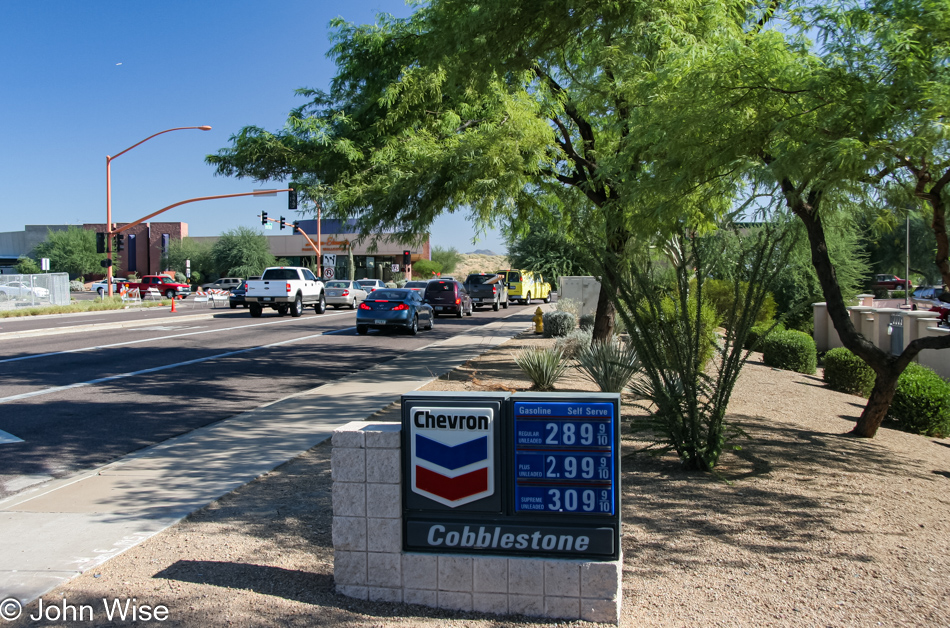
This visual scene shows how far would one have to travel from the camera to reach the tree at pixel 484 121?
9508 mm

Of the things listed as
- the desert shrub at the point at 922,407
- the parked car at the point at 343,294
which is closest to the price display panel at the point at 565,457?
the desert shrub at the point at 922,407

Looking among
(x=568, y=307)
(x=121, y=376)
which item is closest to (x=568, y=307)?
(x=568, y=307)

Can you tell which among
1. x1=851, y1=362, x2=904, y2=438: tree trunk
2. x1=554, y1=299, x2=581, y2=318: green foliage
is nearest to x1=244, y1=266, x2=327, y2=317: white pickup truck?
x1=554, y1=299, x2=581, y2=318: green foliage

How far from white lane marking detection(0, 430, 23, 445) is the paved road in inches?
3.5

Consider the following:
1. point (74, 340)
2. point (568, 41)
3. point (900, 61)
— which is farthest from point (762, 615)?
point (74, 340)

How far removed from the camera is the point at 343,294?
119 feet

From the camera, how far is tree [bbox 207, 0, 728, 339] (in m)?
9.51

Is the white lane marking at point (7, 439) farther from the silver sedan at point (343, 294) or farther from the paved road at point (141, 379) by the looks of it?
the silver sedan at point (343, 294)

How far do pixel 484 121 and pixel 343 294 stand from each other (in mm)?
24620

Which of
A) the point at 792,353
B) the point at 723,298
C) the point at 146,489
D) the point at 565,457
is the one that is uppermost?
the point at 723,298

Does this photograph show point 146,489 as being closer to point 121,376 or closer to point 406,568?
point 406,568

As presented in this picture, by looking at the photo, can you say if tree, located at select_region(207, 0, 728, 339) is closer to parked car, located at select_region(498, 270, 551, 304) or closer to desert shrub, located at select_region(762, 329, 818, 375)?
desert shrub, located at select_region(762, 329, 818, 375)

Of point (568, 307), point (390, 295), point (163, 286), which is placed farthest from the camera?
point (163, 286)

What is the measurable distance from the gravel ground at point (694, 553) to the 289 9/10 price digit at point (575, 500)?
603mm
